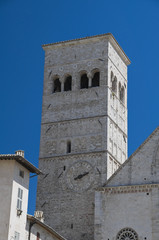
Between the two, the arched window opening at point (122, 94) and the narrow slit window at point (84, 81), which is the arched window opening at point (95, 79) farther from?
the arched window opening at point (122, 94)

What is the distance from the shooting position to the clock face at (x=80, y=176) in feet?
147

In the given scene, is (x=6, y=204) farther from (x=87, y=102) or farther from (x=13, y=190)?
(x=87, y=102)

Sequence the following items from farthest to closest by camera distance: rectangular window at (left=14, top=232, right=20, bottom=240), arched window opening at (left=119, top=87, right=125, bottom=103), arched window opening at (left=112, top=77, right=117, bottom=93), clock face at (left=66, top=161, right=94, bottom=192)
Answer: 1. arched window opening at (left=119, top=87, right=125, bottom=103)
2. arched window opening at (left=112, top=77, right=117, bottom=93)
3. clock face at (left=66, top=161, right=94, bottom=192)
4. rectangular window at (left=14, top=232, right=20, bottom=240)

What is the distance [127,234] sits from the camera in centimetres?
3928

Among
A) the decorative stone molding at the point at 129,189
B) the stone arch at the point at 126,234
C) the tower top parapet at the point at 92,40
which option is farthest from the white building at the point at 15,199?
the tower top parapet at the point at 92,40

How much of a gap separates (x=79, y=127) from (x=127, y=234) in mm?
10141

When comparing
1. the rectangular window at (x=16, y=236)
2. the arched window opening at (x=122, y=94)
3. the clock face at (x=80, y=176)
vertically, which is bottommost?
the rectangular window at (x=16, y=236)

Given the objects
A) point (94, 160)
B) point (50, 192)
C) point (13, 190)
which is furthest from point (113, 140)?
point (13, 190)

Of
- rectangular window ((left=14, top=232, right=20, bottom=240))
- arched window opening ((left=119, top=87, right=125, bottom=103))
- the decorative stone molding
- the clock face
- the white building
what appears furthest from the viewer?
arched window opening ((left=119, top=87, right=125, bottom=103))

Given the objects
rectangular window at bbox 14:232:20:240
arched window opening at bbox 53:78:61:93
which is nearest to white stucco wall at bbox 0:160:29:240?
rectangular window at bbox 14:232:20:240

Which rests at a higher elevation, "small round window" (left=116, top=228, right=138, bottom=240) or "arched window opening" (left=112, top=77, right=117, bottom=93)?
"arched window opening" (left=112, top=77, right=117, bottom=93)

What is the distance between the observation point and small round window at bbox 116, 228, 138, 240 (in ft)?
128

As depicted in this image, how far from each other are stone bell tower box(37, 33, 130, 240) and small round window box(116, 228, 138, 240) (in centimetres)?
390

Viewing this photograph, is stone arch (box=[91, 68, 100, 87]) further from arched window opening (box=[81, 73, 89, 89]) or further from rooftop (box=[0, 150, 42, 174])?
rooftop (box=[0, 150, 42, 174])
